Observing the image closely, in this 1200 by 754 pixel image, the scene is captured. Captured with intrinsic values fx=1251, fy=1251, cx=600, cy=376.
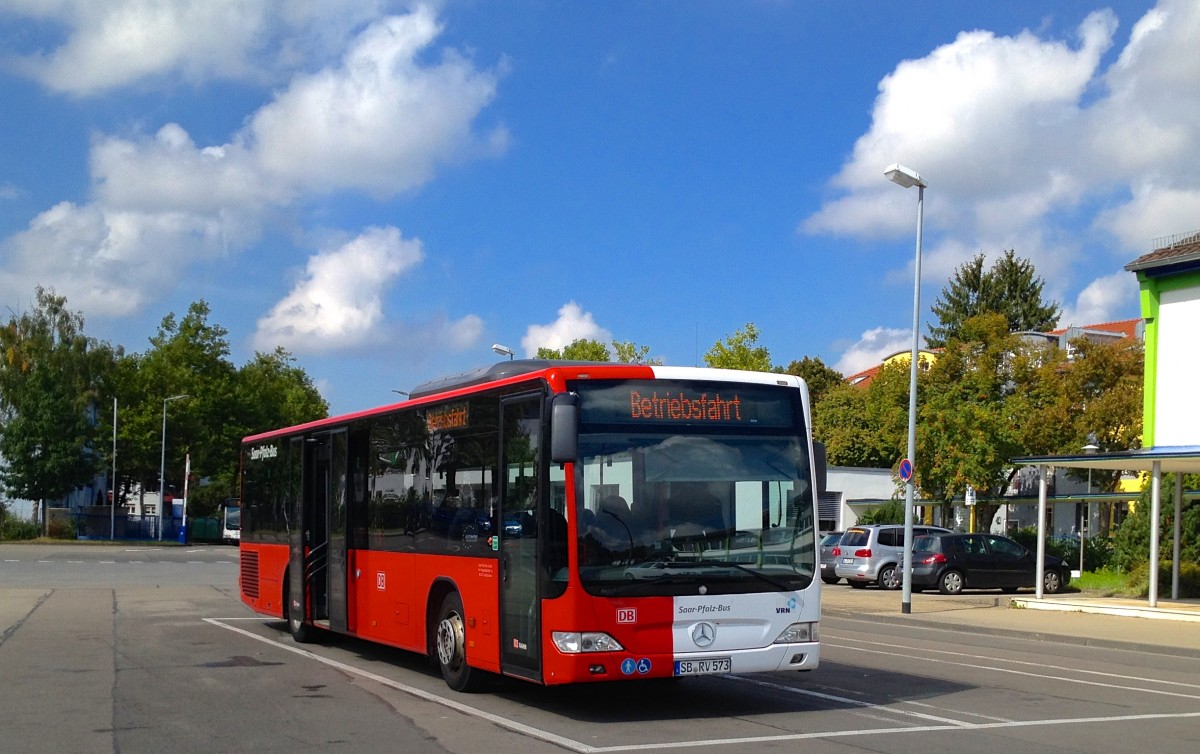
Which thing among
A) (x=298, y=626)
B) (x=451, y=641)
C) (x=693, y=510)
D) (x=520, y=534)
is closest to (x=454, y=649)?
(x=451, y=641)

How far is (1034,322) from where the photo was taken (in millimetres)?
87500

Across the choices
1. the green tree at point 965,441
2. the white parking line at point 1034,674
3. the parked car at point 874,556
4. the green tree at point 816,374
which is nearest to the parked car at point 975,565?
the parked car at point 874,556

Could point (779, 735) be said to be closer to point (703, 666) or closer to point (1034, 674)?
point (703, 666)

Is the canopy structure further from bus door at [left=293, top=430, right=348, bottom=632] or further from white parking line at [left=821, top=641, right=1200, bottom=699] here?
bus door at [left=293, top=430, right=348, bottom=632]

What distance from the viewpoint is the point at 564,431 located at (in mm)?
9930

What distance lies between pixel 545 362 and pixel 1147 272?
766 inches

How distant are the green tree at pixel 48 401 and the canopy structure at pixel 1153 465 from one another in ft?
183

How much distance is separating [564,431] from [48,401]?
65.3 metres

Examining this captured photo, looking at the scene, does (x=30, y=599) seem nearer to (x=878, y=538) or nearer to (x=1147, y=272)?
(x=878, y=538)

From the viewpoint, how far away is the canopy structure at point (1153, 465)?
24970 millimetres

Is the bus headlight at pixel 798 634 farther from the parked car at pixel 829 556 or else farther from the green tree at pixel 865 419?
the green tree at pixel 865 419

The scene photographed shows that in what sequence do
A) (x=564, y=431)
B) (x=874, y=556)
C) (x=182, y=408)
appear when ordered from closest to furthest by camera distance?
1. (x=564, y=431)
2. (x=874, y=556)
3. (x=182, y=408)

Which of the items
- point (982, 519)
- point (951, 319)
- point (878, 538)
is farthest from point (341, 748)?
point (951, 319)

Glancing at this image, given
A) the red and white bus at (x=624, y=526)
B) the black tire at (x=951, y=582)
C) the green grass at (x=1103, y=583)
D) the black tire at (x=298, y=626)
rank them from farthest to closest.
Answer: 1. the black tire at (x=951, y=582)
2. the green grass at (x=1103, y=583)
3. the black tire at (x=298, y=626)
4. the red and white bus at (x=624, y=526)
